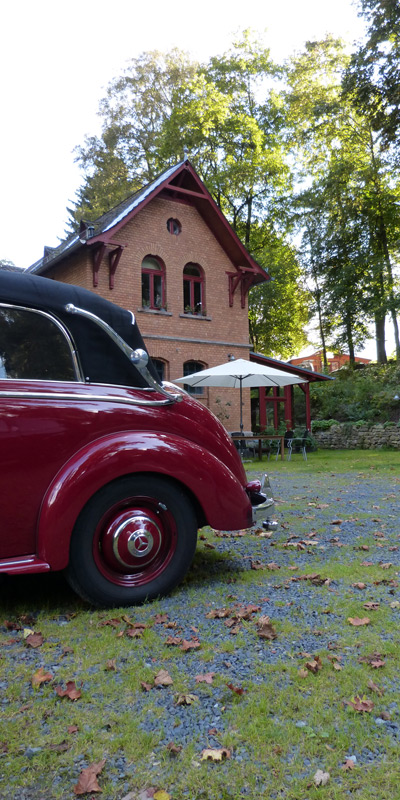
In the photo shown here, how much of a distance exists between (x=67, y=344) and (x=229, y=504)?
1550 mm

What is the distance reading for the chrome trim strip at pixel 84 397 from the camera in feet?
9.89

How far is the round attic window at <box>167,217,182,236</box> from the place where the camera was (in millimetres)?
17141

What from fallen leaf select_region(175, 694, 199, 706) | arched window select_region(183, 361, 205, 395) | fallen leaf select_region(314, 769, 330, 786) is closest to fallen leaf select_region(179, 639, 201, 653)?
fallen leaf select_region(175, 694, 199, 706)

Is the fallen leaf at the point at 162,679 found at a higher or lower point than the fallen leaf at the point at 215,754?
higher

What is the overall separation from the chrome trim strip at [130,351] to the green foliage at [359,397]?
18.4m

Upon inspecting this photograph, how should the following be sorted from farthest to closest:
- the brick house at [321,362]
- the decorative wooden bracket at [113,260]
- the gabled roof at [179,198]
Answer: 1. the brick house at [321,362]
2. the decorative wooden bracket at [113,260]
3. the gabled roof at [179,198]

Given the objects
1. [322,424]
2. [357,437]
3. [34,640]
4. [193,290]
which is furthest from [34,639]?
[322,424]

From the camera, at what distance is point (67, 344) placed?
3299 mm

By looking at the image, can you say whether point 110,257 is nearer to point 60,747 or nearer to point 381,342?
point 60,747

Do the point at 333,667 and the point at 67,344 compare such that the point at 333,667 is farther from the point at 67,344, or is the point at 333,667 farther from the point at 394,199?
the point at 394,199

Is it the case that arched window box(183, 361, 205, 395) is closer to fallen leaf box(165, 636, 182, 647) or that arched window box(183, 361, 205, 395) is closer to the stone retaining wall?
the stone retaining wall

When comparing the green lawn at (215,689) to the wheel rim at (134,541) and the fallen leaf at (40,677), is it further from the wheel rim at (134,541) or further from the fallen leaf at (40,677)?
the wheel rim at (134,541)

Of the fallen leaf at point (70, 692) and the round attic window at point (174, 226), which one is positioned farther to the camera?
the round attic window at point (174, 226)

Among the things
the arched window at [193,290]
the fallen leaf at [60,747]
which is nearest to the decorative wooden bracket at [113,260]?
the arched window at [193,290]
